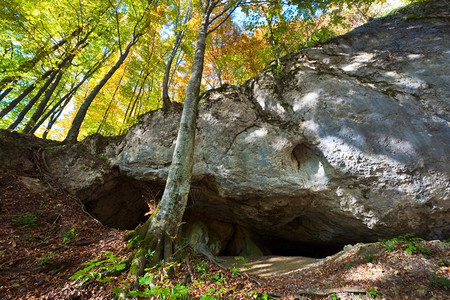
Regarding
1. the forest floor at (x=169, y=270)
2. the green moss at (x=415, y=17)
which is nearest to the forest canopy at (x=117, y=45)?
the green moss at (x=415, y=17)

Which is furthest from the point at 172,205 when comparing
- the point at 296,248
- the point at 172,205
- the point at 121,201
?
the point at 296,248

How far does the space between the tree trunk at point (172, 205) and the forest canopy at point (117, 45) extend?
4249mm

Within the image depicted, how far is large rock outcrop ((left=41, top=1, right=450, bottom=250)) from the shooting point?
528 centimetres

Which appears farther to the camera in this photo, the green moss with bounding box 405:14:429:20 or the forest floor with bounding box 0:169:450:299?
the green moss with bounding box 405:14:429:20

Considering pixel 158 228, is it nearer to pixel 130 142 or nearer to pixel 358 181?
pixel 130 142

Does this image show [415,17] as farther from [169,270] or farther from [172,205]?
[169,270]

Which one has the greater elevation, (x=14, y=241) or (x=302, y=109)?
(x=302, y=109)

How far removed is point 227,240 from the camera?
938cm

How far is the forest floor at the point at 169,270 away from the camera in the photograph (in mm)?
3016

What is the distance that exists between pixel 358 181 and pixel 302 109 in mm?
2740

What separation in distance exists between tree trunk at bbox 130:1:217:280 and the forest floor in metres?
0.35

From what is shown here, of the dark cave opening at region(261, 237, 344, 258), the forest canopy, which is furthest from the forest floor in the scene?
the forest canopy

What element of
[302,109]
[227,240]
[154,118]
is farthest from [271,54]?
[227,240]

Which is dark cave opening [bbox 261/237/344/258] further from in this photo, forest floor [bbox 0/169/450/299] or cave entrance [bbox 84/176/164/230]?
cave entrance [bbox 84/176/164/230]
